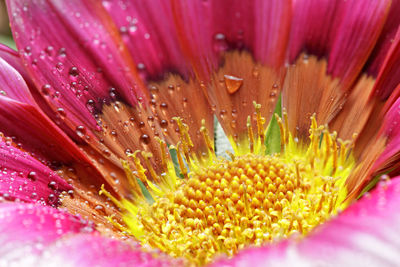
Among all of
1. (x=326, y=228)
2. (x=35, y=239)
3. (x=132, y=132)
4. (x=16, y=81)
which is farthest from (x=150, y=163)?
(x=326, y=228)

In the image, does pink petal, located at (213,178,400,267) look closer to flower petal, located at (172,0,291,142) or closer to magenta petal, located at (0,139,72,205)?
magenta petal, located at (0,139,72,205)

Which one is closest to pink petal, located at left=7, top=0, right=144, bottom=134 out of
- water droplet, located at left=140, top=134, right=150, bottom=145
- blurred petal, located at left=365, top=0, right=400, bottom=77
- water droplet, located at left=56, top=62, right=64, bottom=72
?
water droplet, located at left=56, top=62, right=64, bottom=72

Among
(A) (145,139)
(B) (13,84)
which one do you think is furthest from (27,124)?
(A) (145,139)

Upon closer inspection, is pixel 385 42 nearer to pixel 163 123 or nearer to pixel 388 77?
pixel 388 77

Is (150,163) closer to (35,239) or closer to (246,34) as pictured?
(246,34)

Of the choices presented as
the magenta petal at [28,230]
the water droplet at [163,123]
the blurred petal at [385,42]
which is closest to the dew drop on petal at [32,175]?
the magenta petal at [28,230]

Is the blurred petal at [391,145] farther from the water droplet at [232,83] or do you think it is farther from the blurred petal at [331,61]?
the water droplet at [232,83]
